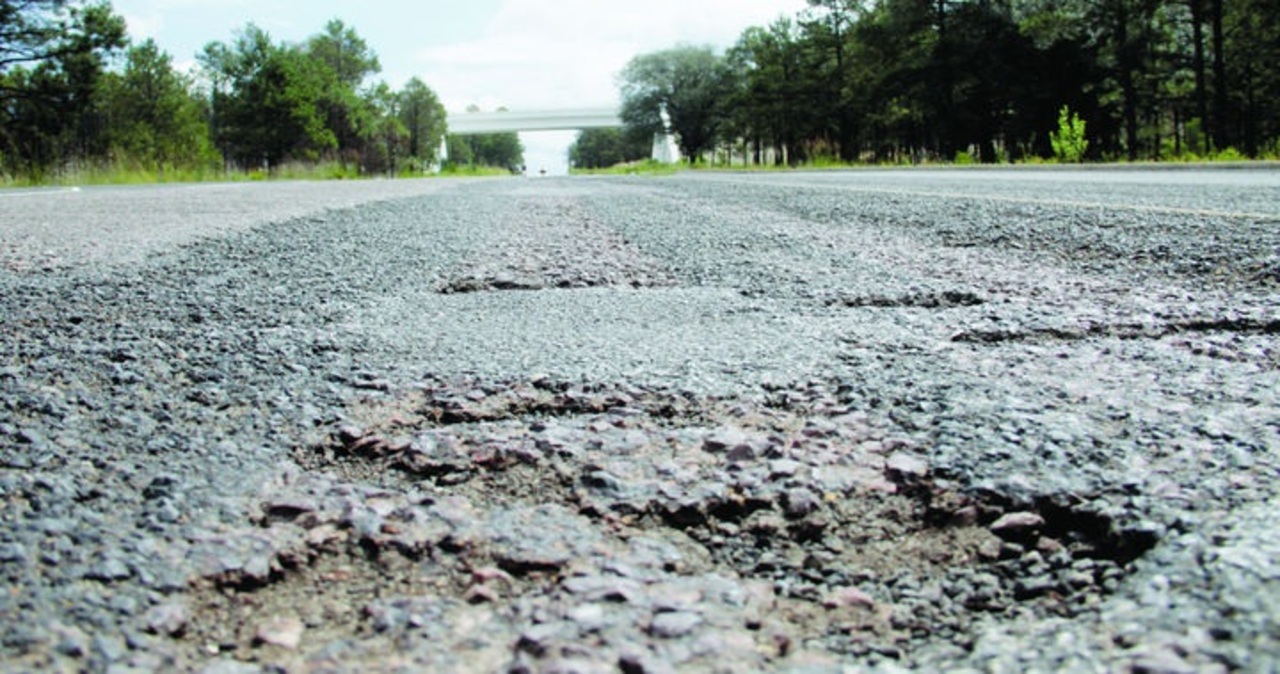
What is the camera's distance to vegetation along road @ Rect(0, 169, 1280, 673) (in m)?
0.79

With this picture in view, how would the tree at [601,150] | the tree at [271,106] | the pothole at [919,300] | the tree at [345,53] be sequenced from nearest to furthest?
1. the pothole at [919,300]
2. the tree at [271,106]
3. the tree at [345,53]
4. the tree at [601,150]

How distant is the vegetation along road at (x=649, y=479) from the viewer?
0.79 m

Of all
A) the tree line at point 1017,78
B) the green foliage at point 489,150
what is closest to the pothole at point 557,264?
the tree line at point 1017,78

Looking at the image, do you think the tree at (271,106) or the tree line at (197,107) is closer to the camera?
the tree line at (197,107)

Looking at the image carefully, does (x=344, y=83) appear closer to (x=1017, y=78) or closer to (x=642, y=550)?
(x=1017, y=78)

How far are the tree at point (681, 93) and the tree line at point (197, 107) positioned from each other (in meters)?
15.6

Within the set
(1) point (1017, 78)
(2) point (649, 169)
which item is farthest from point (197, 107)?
(1) point (1017, 78)

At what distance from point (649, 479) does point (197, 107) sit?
56.8 m

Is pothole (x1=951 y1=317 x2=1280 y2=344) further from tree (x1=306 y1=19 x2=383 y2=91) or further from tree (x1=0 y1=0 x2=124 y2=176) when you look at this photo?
tree (x1=306 y1=19 x2=383 y2=91)

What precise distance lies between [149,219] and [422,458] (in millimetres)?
5424

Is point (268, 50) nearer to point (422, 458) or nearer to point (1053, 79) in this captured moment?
point (1053, 79)

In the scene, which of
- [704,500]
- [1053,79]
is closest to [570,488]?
[704,500]

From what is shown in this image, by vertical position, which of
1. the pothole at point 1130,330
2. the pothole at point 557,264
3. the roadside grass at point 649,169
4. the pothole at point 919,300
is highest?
the roadside grass at point 649,169

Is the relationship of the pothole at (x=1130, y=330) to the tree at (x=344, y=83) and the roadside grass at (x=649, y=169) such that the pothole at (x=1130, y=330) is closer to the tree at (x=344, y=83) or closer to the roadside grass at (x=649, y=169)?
the roadside grass at (x=649, y=169)
